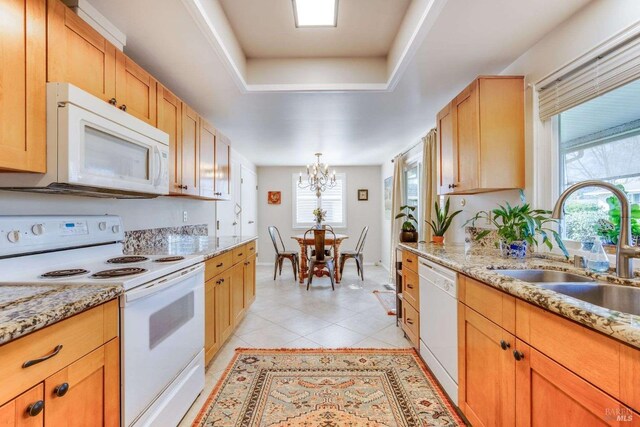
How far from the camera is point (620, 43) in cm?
137

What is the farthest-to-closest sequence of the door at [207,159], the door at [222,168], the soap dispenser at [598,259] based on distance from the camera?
the door at [222,168] < the door at [207,159] < the soap dispenser at [598,259]

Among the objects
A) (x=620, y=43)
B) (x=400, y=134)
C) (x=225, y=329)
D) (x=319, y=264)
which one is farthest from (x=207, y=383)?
(x=400, y=134)

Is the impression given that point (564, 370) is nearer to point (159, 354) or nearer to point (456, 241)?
point (159, 354)

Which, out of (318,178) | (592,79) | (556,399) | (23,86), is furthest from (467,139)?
(318,178)

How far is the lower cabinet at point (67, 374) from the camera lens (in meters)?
0.71

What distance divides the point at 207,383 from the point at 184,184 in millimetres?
1477

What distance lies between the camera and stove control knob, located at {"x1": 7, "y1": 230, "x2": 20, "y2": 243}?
47.7 inches

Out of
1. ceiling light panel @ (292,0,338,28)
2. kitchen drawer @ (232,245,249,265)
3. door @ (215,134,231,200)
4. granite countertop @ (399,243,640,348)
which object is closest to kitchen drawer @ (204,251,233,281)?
kitchen drawer @ (232,245,249,265)

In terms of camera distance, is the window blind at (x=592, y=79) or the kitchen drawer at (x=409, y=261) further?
the kitchen drawer at (x=409, y=261)

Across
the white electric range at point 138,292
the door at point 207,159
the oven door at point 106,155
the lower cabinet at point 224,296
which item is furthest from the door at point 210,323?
the door at point 207,159

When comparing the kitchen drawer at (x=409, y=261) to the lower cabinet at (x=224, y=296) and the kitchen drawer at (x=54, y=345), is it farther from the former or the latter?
the kitchen drawer at (x=54, y=345)

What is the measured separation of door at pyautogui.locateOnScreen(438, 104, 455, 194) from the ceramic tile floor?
145 centimetres

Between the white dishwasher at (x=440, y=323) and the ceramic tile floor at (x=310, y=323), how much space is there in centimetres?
52

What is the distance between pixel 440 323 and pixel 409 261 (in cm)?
67
